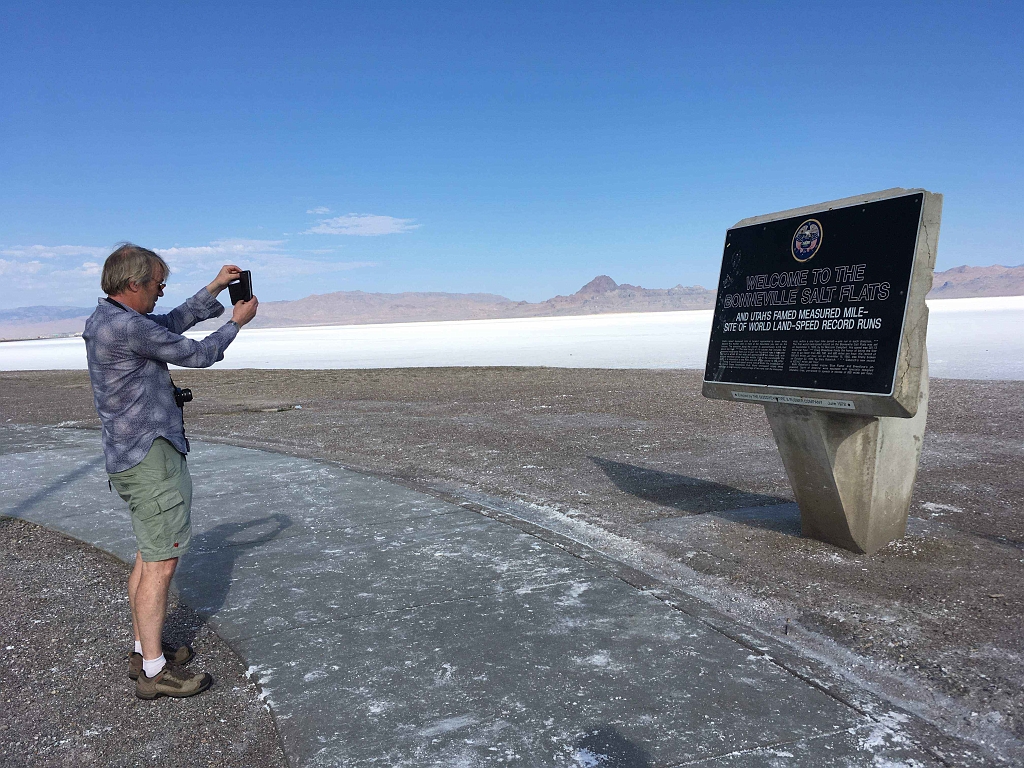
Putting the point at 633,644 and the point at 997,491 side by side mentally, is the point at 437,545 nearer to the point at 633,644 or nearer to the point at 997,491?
the point at 633,644

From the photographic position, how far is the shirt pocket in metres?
3.20

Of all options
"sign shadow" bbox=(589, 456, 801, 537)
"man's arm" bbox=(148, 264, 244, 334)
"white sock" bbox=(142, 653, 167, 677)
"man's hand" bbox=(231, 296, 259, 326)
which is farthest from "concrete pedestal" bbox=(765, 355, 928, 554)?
"white sock" bbox=(142, 653, 167, 677)

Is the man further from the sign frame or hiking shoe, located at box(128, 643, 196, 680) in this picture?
the sign frame

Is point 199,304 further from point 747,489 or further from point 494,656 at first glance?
point 747,489

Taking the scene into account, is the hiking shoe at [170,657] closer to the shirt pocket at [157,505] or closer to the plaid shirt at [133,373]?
the shirt pocket at [157,505]

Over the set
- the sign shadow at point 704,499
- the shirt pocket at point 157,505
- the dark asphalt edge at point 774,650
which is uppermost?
the shirt pocket at point 157,505

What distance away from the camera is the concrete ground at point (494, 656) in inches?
109

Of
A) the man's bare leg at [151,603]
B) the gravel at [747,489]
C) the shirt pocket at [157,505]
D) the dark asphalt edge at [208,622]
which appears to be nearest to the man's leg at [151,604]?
the man's bare leg at [151,603]

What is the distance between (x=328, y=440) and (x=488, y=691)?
7.16 m

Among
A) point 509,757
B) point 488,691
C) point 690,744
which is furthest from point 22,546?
point 690,744

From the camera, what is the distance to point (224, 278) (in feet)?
11.6

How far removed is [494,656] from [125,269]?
2214 mm

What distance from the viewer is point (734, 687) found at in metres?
3.13

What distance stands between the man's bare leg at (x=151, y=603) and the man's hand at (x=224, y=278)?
1.18 meters
